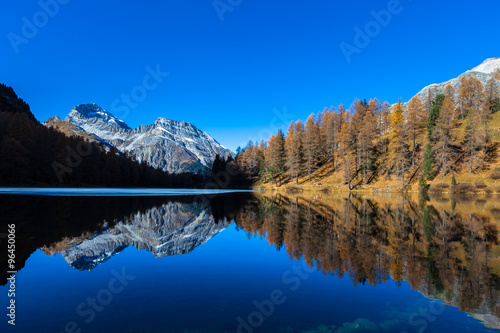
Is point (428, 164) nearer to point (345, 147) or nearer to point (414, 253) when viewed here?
point (345, 147)

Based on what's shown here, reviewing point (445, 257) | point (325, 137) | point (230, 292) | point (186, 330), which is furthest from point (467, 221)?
point (325, 137)

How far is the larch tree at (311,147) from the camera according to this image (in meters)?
93.3

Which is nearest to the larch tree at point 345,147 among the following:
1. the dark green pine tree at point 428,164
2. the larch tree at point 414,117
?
the larch tree at point 414,117

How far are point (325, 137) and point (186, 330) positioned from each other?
108 meters

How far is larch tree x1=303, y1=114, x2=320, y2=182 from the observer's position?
9331 cm

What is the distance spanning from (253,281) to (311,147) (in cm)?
8718

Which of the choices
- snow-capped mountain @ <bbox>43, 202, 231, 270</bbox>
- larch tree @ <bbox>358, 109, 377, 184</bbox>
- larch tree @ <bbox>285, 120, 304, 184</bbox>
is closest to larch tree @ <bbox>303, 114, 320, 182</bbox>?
larch tree @ <bbox>285, 120, 304, 184</bbox>

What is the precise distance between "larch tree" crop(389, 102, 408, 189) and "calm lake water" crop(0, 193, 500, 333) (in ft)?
195

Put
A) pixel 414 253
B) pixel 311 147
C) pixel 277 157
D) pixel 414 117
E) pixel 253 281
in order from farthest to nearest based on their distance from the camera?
pixel 277 157
pixel 311 147
pixel 414 117
pixel 414 253
pixel 253 281

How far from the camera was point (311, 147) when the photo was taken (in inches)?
3688

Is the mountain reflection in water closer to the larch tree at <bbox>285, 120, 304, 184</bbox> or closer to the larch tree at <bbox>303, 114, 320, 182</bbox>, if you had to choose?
the larch tree at <bbox>303, 114, 320, 182</bbox>

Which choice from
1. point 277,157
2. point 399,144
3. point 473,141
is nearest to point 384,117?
point 399,144

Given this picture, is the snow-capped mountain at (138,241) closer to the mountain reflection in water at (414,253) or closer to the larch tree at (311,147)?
the mountain reflection in water at (414,253)

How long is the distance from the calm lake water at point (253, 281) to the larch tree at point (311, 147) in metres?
76.4
